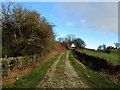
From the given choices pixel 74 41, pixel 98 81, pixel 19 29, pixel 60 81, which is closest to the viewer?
pixel 60 81

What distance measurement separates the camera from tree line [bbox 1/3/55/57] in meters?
13.3

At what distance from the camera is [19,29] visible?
14.5 meters

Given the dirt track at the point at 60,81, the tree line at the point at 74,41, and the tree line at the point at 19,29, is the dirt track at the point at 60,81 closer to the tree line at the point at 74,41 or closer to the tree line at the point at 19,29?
the tree line at the point at 19,29

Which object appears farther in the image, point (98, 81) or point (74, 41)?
point (74, 41)

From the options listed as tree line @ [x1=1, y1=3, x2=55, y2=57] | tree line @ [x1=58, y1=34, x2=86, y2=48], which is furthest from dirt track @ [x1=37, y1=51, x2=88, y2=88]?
tree line @ [x1=58, y1=34, x2=86, y2=48]

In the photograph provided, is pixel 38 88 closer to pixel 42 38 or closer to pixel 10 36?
pixel 10 36

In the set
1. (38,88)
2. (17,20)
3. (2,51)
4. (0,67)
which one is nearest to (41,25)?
(17,20)

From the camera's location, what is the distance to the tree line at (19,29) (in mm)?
13305

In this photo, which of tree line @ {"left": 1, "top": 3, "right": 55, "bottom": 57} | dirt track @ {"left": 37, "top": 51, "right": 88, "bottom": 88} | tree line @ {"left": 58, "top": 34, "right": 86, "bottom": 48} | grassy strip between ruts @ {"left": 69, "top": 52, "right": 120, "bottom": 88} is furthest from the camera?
tree line @ {"left": 58, "top": 34, "right": 86, "bottom": 48}

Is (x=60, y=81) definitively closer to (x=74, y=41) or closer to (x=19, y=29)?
(x=19, y=29)

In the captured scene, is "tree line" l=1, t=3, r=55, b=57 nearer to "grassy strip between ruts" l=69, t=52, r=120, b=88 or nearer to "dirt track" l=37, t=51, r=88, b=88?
"dirt track" l=37, t=51, r=88, b=88

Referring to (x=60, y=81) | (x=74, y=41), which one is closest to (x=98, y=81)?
(x=60, y=81)

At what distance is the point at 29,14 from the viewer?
559 inches

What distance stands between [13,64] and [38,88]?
421cm
